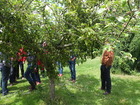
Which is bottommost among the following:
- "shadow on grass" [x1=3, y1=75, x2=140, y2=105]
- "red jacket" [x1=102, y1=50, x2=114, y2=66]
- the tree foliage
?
"shadow on grass" [x1=3, y1=75, x2=140, y2=105]

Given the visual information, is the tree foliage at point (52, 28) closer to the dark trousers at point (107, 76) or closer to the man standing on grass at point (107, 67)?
the man standing on grass at point (107, 67)

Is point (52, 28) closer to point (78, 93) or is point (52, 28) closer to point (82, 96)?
point (82, 96)

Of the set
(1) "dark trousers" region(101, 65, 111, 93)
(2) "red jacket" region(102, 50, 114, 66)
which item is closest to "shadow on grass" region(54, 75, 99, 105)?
(1) "dark trousers" region(101, 65, 111, 93)

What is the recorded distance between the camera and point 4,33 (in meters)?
3.60

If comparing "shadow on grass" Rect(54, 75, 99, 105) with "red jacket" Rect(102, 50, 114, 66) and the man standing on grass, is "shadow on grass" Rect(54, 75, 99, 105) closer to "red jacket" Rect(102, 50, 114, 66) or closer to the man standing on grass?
the man standing on grass

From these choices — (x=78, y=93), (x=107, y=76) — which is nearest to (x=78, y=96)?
(x=78, y=93)

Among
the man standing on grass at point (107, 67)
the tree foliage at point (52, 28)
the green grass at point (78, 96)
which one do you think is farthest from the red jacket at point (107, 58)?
the tree foliage at point (52, 28)

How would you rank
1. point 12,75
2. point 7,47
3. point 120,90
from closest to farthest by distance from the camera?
1. point 7,47
2. point 120,90
3. point 12,75

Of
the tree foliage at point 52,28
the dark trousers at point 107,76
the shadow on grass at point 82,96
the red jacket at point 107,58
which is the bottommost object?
the shadow on grass at point 82,96

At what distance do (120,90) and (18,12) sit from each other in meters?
4.96

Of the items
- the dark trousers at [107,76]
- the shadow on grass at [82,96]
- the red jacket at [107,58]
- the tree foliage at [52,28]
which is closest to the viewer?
the tree foliage at [52,28]

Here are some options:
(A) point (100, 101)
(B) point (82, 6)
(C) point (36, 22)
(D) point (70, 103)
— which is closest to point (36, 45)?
(C) point (36, 22)

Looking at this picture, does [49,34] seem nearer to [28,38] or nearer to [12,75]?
[28,38]

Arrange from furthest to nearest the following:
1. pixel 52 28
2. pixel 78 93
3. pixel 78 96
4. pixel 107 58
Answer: pixel 78 93 → pixel 107 58 → pixel 78 96 → pixel 52 28
